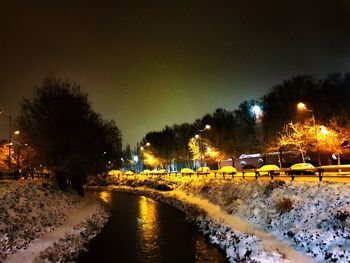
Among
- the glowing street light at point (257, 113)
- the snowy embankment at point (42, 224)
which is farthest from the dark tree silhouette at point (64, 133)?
the glowing street light at point (257, 113)

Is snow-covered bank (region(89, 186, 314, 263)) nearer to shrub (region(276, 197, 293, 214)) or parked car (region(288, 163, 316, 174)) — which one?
shrub (region(276, 197, 293, 214))

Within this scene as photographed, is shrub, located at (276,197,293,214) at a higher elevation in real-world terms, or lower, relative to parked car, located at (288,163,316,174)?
lower

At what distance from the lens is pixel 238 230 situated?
24312mm

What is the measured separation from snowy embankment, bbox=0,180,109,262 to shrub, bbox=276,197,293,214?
41.7 feet

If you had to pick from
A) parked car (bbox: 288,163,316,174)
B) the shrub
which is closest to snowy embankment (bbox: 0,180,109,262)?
the shrub

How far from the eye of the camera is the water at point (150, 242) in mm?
22172

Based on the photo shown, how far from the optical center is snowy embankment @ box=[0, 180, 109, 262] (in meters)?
20.2

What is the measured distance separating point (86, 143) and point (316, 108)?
1418 inches

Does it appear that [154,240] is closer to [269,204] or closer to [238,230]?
[238,230]

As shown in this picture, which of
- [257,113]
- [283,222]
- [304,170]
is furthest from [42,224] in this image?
[257,113]

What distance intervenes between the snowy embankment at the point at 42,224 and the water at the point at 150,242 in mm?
1128

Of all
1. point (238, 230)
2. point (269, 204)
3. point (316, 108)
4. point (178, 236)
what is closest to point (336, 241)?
point (238, 230)

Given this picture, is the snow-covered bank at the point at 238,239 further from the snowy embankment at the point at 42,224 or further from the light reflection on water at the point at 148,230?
the snowy embankment at the point at 42,224

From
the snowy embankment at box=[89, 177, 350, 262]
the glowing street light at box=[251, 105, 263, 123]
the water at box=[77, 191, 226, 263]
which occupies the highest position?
the glowing street light at box=[251, 105, 263, 123]
